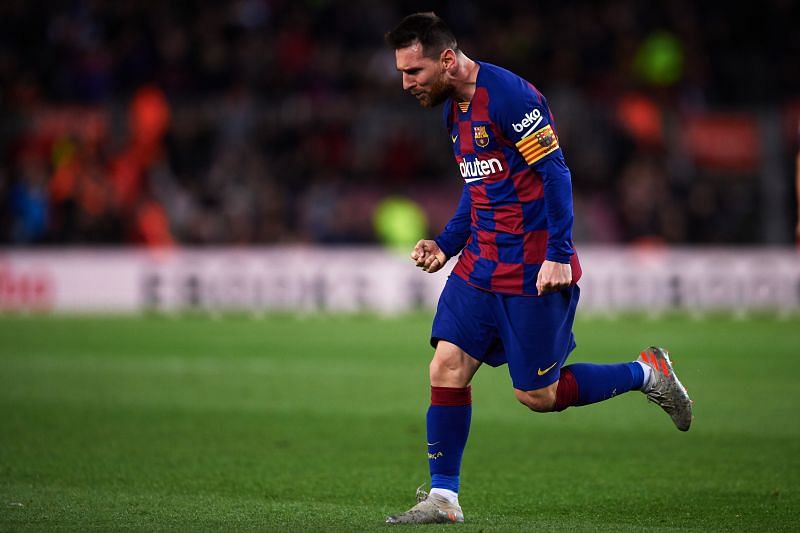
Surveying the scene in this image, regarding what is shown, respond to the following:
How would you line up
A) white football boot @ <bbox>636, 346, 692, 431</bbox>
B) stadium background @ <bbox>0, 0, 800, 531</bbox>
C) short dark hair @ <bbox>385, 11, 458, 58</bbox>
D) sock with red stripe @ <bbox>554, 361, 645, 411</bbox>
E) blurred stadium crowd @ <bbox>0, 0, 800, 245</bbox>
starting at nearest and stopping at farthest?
short dark hair @ <bbox>385, 11, 458, 58</bbox>
sock with red stripe @ <bbox>554, 361, 645, 411</bbox>
white football boot @ <bbox>636, 346, 692, 431</bbox>
stadium background @ <bbox>0, 0, 800, 531</bbox>
blurred stadium crowd @ <bbox>0, 0, 800, 245</bbox>

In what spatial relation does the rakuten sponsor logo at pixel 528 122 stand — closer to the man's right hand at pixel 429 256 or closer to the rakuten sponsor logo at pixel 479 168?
the rakuten sponsor logo at pixel 479 168

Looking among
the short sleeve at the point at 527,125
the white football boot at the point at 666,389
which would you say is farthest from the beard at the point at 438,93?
the white football boot at the point at 666,389

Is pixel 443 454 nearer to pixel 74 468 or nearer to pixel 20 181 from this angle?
pixel 74 468

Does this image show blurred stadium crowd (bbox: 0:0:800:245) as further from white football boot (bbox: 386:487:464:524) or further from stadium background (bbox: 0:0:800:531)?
white football boot (bbox: 386:487:464:524)

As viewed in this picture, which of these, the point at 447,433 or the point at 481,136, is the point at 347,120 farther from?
the point at 447,433

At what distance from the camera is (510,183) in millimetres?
5906

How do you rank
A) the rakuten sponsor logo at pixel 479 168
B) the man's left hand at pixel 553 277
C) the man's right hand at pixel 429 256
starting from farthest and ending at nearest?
the man's right hand at pixel 429 256 → the rakuten sponsor logo at pixel 479 168 → the man's left hand at pixel 553 277

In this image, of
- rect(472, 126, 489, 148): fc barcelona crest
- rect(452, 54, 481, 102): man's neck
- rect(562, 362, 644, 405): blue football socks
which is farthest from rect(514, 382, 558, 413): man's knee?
rect(452, 54, 481, 102): man's neck

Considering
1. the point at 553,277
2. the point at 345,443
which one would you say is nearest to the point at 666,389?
the point at 553,277

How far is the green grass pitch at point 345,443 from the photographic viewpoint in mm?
6023

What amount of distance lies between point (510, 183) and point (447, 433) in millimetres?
1174

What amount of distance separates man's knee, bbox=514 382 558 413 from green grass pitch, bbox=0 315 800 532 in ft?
1.68

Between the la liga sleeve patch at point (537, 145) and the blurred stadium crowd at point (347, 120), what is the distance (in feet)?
47.9

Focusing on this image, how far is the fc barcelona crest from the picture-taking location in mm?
5840
